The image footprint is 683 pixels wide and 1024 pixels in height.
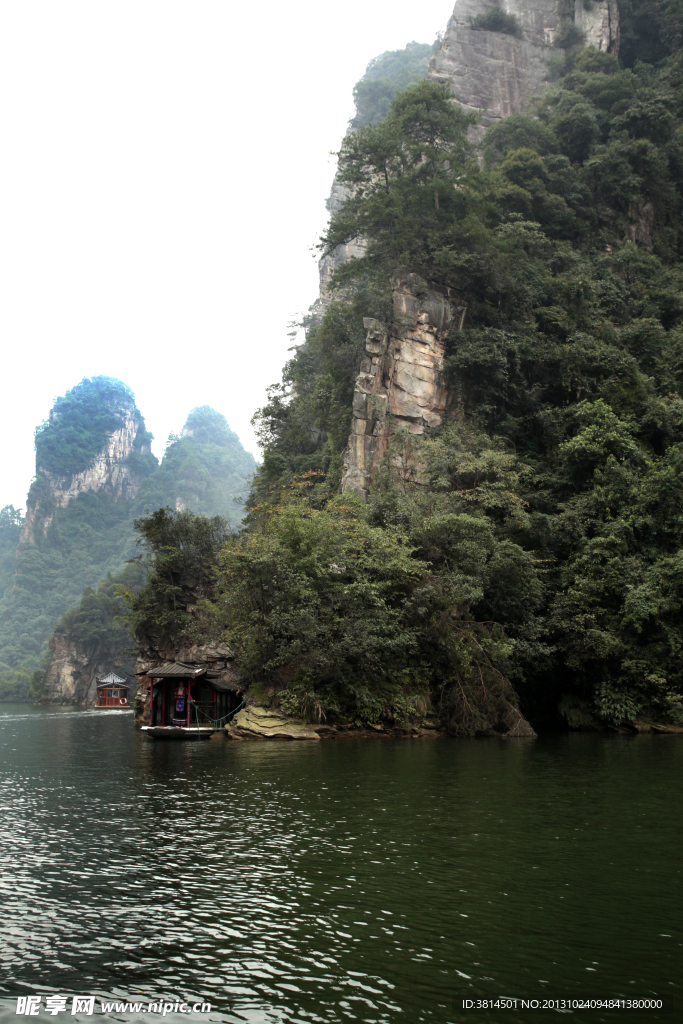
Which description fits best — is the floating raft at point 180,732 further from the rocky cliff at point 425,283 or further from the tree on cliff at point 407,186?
the tree on cliff at point 407,186

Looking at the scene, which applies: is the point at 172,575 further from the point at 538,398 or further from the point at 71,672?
the point at 71,672

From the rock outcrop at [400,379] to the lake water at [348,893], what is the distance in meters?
17.2

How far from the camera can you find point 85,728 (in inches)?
1122

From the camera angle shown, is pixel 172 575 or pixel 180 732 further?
pixel 172 575

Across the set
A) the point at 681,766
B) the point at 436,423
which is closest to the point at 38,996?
the point at 681,766

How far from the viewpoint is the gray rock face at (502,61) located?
148 feet

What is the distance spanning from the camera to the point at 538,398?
1126 inches

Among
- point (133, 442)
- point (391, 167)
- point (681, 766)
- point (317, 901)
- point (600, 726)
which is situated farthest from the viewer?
point (133, 442)

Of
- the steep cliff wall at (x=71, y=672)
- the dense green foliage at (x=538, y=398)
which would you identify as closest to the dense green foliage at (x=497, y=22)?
the dense green foliage at (x=538, y=398)

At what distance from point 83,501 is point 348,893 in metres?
99.9

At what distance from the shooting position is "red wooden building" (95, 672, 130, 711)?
4938 centimetres

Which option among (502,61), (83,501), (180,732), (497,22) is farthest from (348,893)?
(83,501)

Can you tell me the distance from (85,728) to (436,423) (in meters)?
18.0

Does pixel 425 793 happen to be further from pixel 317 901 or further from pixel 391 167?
pixel 391 167
